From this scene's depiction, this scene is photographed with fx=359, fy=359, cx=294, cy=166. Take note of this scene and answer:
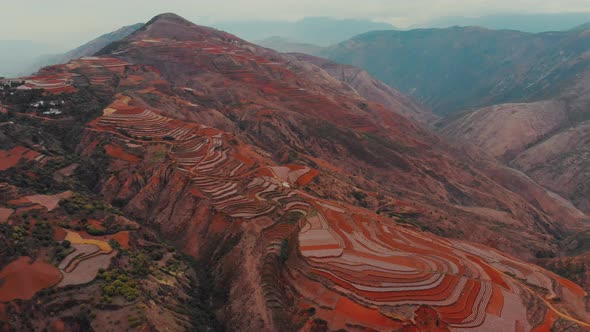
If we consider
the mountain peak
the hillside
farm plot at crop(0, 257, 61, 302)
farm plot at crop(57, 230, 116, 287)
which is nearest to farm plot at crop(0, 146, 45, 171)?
the hillside

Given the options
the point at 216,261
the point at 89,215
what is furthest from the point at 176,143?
the point at 216,261

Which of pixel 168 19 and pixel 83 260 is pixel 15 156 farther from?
pixel 168 19

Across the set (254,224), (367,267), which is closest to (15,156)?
(254,224)

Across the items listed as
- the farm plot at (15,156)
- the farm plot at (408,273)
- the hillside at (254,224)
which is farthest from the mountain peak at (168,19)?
the farm plot at (408,273)

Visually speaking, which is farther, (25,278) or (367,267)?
(367,267)

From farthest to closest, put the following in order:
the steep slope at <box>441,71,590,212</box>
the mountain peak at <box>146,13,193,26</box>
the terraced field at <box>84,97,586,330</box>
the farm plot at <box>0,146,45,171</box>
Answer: the mountain peak at <box>146,13,193,26</box>
the steep slope at <box>441,71,590,212</box>
the farm plot at <box>0,146,45,171</box>
the terraced field at <box>84,97,586,330</box>

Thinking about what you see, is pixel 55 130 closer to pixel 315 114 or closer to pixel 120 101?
pixel 120 101

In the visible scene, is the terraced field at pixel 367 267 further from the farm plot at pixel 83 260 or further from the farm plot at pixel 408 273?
the farm plot at pixel 83 260

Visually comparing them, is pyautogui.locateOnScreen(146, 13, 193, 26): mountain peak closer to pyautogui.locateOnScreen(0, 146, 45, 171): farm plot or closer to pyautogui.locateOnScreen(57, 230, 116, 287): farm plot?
pyautogui.locateOnScreen(0, 146, 45, 171): farm plot
